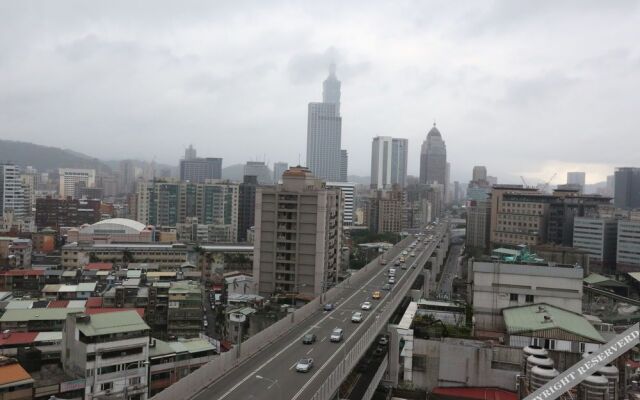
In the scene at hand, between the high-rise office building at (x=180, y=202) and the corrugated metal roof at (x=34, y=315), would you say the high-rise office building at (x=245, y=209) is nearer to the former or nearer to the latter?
the high-rise office building at (x=180, y=202)

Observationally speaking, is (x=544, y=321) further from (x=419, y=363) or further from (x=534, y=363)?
(x=534, y=363)

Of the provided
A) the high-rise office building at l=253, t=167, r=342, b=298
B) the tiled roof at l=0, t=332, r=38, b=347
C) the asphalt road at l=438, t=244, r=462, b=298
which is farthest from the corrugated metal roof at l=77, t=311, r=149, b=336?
the asphalt road at l=438, t=244, r=462, b=298

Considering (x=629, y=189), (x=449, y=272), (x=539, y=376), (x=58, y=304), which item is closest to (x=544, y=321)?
(x=539, y=376)

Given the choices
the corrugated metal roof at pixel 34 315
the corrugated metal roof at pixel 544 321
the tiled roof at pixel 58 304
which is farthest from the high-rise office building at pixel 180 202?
the corrugated metal roof at pixel 544 321

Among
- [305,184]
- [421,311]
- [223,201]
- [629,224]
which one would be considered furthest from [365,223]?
[421,311]

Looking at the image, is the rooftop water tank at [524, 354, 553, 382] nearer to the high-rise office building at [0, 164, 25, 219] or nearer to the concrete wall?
the concrete wall
